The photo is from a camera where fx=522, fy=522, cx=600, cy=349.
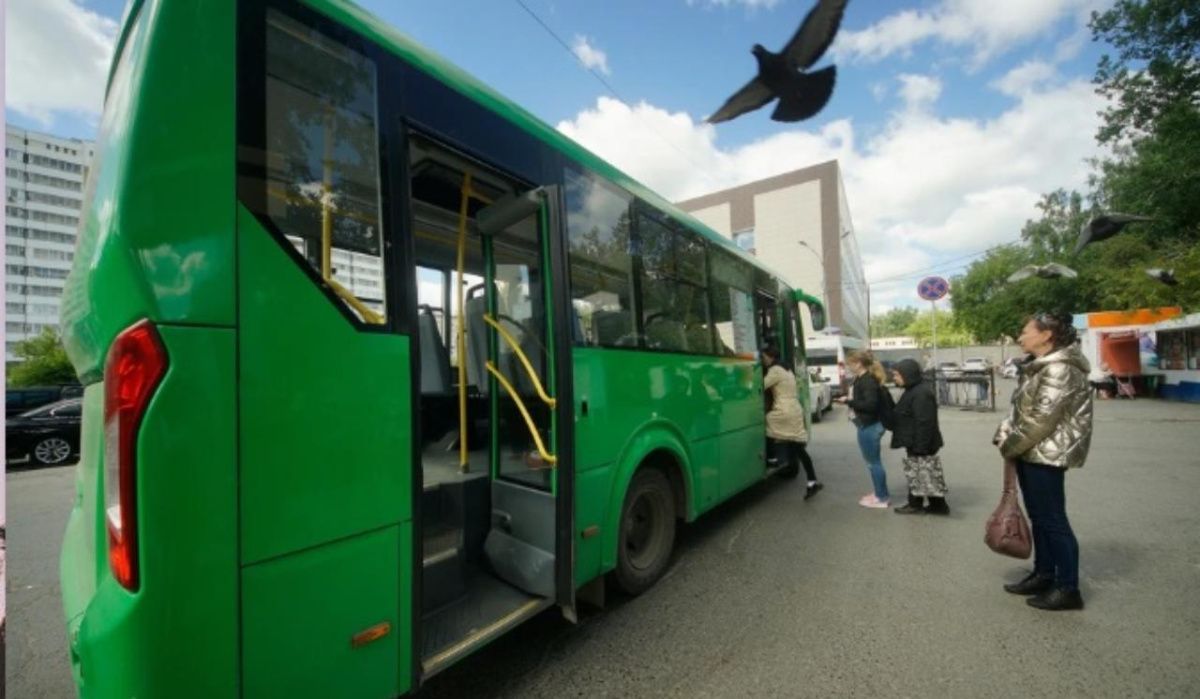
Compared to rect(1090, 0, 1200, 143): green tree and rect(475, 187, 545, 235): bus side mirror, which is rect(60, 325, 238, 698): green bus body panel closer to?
rect(475, 187, 545, 235): bus side mirror

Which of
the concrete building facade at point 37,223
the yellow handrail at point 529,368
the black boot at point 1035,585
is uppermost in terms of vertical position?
the concrete building facade at point 37,223

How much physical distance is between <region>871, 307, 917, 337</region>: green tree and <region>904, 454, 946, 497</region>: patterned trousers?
114 m

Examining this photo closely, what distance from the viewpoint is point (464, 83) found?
8.48 feet

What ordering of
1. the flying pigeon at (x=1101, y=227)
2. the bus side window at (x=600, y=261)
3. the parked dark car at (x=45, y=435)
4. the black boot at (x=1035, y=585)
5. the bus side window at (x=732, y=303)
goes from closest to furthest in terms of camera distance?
the bus side window at (x=600, y=261)
the black boot at (x=1035, y=585)
the bus side window at (x=732, y=303)
the flying pigeon at (x=1101, y=227)
the parked dark car at (x=45, y=435)

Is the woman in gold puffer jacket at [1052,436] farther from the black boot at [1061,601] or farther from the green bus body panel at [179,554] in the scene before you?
the green bus body panel at [179,554]

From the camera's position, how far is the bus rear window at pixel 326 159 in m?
1.84

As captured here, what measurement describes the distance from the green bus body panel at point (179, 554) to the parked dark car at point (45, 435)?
44.0ft

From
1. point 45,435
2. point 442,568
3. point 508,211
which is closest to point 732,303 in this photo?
point 508,211

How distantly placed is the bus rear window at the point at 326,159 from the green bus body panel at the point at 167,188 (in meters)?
0.17

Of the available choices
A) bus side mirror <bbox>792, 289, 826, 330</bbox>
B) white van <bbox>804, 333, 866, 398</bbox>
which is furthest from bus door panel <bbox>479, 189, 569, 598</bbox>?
white van <bbox>804, 333, 866, 398</bbox>

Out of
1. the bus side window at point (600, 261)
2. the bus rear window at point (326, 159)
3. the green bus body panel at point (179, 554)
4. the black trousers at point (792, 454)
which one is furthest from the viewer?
the black trousers at point (792, 454)

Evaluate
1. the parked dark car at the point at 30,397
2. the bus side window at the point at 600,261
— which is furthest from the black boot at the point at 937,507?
the parked dark car at the point at 30,397

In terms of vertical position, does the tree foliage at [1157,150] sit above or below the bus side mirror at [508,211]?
above

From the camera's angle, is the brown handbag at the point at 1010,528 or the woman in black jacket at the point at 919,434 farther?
the woman in black jacket at the point at 919,434
